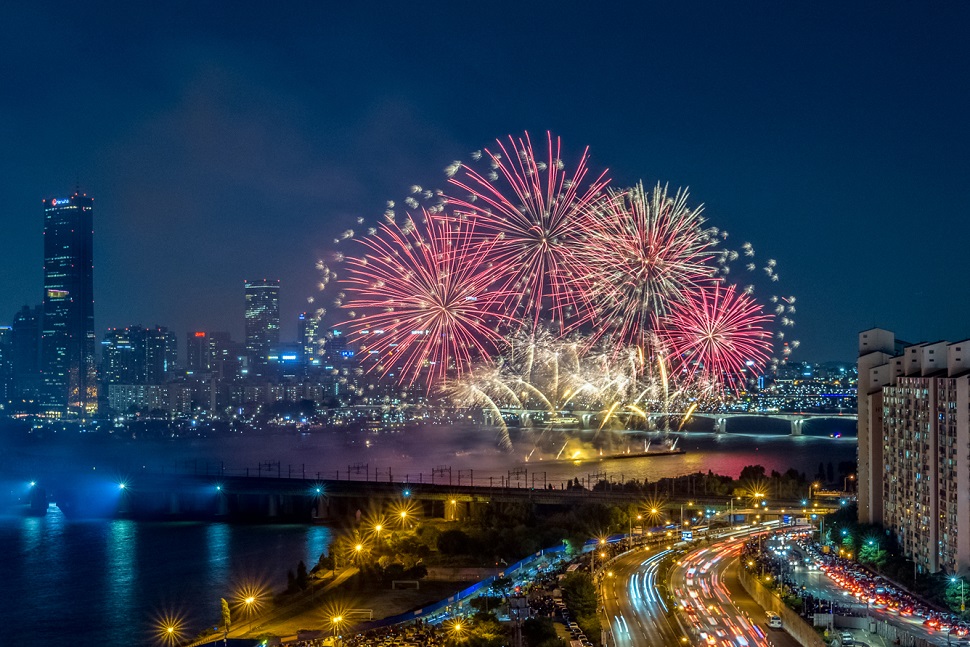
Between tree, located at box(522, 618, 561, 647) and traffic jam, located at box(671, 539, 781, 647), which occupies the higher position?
tree, located at box(522, 618, 561, 647)

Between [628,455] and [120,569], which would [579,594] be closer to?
[120,569]

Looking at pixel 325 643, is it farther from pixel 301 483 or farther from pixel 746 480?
pixel 301 483

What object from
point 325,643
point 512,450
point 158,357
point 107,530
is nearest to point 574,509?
point 325,643

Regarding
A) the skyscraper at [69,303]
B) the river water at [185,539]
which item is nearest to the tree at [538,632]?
the river water at [185,539]

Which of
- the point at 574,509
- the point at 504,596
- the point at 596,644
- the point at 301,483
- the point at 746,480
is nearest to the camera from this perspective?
the point at 596,644

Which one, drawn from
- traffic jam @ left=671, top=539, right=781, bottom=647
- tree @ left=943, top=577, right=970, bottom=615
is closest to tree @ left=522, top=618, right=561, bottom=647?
traffic jam @ left=671, top=539, right=781, bottom=647

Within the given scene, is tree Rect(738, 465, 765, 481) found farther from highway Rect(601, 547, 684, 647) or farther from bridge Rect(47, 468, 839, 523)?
highway Rect(601, 547, 684, 647)

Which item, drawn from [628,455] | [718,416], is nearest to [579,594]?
[628,455]
